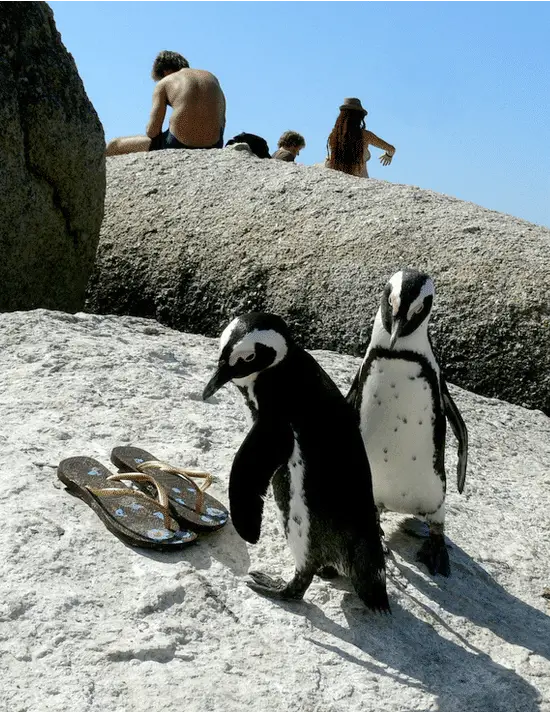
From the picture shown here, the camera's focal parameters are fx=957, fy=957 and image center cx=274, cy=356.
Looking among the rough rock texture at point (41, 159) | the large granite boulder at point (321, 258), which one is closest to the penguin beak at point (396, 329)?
the large granite boulder at point (321, 258)

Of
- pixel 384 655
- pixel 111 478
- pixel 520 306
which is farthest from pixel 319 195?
pixel 384 655

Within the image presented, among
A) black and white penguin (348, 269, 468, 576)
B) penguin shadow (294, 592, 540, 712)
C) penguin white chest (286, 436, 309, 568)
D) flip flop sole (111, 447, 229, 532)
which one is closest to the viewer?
penguin shadow (294, 592, 540, 712)

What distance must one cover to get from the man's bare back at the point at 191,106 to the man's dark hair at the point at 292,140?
1546 mm

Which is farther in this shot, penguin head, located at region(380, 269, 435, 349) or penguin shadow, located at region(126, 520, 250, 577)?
penguin head, located at region(380, 269, 435, 349)

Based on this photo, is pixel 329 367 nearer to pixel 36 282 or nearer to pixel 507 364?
pixel 507 364

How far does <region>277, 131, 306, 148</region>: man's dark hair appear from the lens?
891 centimetres

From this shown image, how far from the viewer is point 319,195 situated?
5926 mm

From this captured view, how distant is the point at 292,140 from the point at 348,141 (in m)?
1.58

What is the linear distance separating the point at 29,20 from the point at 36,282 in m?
1.28

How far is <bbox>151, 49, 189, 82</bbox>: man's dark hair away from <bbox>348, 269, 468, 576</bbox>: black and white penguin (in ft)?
18.1

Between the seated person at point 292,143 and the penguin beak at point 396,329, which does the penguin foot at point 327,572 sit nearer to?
the penguin beak at point 396,329

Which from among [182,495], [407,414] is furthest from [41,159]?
[407,414]

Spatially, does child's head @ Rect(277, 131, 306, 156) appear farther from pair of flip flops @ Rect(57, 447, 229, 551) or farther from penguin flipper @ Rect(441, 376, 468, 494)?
pair of flip flops @ Rect(57, 447, 229, 551)

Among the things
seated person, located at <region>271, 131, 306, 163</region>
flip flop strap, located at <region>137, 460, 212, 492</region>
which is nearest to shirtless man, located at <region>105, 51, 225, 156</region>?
seated person, located at <region>271, 131, 306, 163</region>
